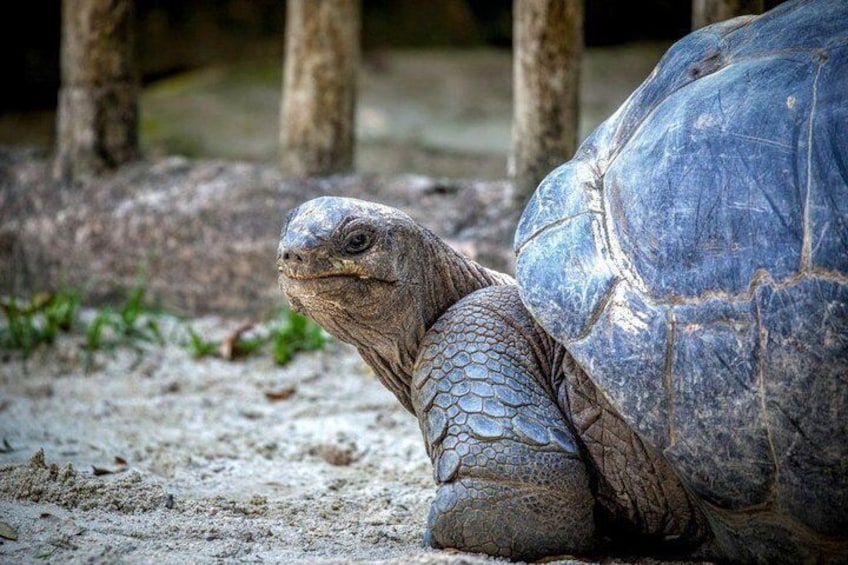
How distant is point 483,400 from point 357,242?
52cm

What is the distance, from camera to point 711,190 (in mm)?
2385

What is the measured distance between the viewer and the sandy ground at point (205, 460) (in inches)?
101

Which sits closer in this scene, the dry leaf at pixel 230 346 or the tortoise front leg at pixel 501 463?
the tortoise front leg at pixel 501 463

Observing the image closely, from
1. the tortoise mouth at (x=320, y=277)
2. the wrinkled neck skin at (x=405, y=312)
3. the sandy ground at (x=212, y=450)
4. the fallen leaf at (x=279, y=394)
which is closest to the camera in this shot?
the sandy ground at (x=212, y=450)

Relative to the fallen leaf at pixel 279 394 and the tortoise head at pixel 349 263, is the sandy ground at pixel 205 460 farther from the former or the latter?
the tortoise head at pixel 349 263

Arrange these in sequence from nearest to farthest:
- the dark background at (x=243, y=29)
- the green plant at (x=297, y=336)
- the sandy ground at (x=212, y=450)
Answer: the sandy ground at (x=212, y=450)
the green plant at (x=297, y=336)
the dark background at (x=243, y=29)

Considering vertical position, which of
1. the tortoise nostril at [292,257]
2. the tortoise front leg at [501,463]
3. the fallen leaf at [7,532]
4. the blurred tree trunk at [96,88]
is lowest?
the fallen leaf at [7,532]

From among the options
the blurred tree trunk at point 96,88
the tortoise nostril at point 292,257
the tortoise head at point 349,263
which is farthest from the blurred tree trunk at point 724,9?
the blurred tree trunk at point 96,88

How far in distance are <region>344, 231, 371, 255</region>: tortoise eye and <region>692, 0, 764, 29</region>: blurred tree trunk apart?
212cm

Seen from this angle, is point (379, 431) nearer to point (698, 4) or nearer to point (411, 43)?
point (698, 4)

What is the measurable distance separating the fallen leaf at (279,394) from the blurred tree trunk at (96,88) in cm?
197

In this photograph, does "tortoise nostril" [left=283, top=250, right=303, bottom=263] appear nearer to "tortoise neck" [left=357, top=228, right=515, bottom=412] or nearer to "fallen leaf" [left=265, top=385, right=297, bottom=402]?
"tortoise neck" [left=357, top=228, right=515, bottom=412]

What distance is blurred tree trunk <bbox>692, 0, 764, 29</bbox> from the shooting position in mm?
4090

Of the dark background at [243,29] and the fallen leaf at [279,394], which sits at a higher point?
the dark background at [243,29]
